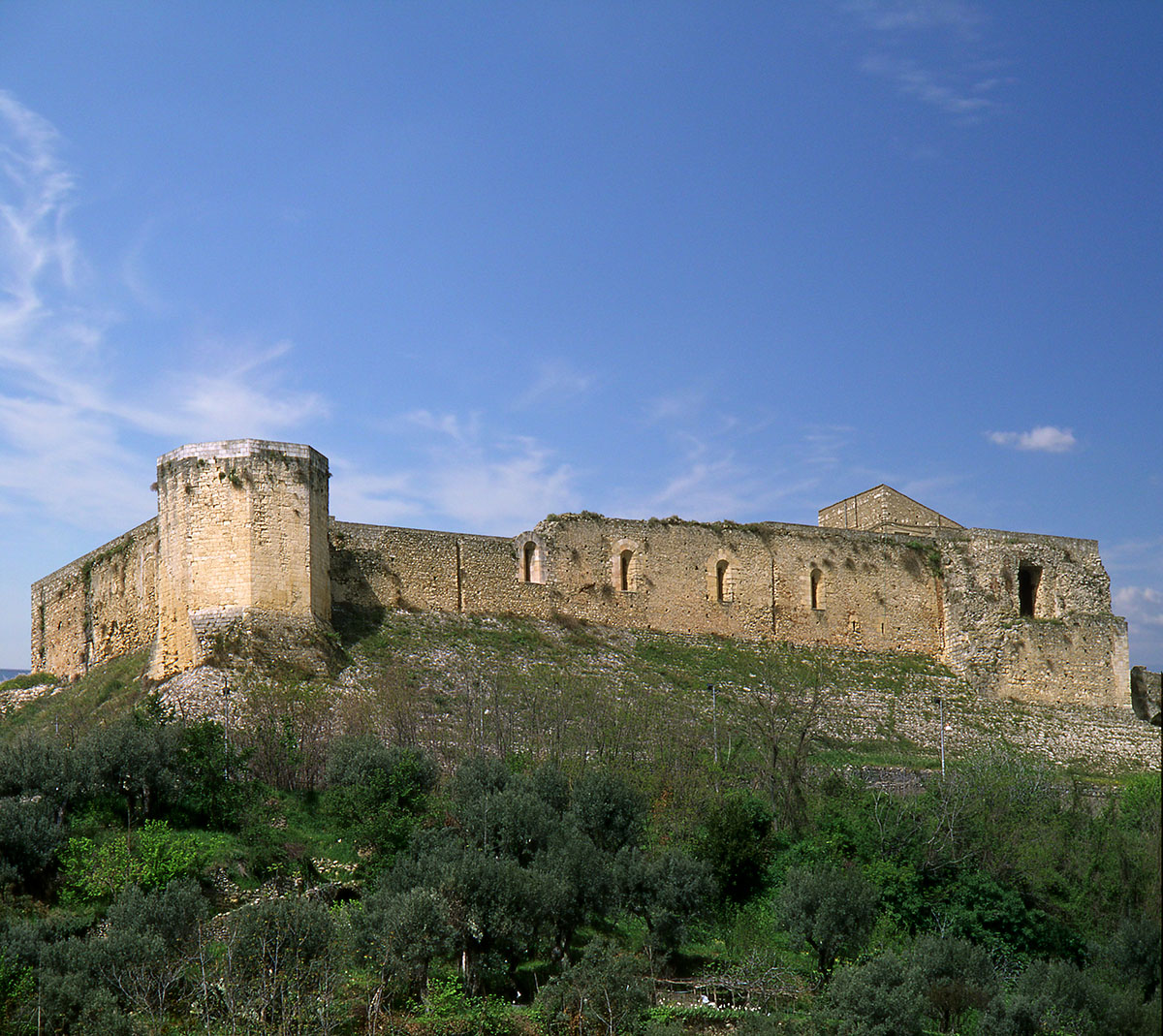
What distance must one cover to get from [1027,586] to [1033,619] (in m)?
2.12

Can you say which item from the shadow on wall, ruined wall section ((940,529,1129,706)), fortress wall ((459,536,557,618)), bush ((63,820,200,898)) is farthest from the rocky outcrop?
bush ((63,820,200,898))

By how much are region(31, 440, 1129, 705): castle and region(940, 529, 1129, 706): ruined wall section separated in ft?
0.14

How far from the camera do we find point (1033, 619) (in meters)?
32.8

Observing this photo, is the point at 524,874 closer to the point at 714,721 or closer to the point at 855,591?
the point at 714,721

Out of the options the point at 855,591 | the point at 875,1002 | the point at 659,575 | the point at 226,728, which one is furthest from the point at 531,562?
the point at 875,1002

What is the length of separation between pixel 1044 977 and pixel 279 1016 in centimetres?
790

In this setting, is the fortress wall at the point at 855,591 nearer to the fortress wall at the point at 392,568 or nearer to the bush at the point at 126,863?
the fortress wall at the point at 392,568

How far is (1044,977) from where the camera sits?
14.2 m

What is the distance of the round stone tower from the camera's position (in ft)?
78.7

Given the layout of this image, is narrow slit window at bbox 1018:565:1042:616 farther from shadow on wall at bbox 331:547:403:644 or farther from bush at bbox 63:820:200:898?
bush at bbox 63:820:200:898

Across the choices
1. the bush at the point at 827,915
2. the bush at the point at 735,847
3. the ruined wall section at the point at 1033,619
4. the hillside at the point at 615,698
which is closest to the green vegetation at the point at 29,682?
the hillside at the point at 615,698

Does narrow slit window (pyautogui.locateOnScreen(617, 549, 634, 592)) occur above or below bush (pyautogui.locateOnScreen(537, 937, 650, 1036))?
above

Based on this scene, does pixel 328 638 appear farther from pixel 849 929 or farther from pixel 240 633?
pixel 849 929

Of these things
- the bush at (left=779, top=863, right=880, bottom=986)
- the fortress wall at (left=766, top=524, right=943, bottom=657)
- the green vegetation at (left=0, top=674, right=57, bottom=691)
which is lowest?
the bush at (left=779, top=863, right=880, bottom=986)
